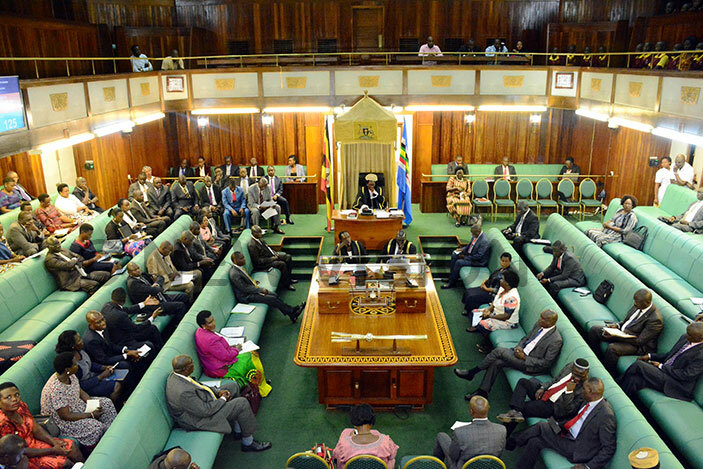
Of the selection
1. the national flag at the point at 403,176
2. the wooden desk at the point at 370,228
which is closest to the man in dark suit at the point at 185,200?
the wooden desk at the point at 370,228

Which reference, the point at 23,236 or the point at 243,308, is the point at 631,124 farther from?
the point at 23,236

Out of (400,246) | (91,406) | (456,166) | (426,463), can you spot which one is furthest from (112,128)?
(426,463)

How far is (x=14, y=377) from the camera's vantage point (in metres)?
5.56

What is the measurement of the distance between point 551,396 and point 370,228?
18.4 feet

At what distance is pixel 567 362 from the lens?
6262mm

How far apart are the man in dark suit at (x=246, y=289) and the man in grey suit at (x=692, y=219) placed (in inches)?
276

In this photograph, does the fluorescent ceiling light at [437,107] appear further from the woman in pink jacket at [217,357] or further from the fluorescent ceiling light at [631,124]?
the woman in pink jacket at [217,357]

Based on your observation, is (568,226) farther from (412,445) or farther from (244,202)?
(244,202)

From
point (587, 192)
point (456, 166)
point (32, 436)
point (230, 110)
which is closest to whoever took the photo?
point (32, 436)

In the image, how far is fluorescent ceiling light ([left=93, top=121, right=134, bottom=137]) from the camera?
1105 centimetres

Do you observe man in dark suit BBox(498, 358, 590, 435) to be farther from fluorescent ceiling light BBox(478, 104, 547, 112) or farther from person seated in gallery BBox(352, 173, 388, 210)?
fluorescent ceiling light BBox(478, 104, 547, 112)

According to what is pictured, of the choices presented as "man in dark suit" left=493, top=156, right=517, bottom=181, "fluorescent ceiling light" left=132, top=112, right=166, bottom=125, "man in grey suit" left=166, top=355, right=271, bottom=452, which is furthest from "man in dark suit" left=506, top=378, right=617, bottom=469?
"fluorescent ceiling light" left=132, top=112, right=166, bottom=125

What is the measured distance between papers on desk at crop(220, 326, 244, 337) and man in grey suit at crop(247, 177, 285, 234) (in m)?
4.76

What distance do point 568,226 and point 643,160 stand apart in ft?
14.4
